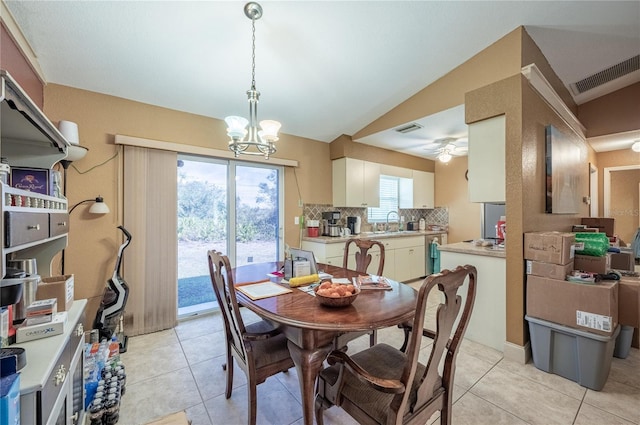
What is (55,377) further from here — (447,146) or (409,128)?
(447,146)

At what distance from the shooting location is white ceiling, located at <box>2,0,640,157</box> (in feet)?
6.63

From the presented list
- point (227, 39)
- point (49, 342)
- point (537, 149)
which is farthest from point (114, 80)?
point (537, 149)

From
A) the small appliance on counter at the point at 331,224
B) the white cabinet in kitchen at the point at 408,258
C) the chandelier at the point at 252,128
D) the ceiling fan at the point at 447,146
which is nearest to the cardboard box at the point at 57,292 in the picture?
the chandelier at the point at 252,128

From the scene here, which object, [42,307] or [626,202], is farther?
[626,202]

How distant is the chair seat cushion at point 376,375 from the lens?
1165mm

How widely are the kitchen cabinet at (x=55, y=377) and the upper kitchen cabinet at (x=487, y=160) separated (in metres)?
3.14

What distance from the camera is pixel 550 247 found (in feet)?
6.88

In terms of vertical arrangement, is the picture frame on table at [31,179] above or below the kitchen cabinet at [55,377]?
above

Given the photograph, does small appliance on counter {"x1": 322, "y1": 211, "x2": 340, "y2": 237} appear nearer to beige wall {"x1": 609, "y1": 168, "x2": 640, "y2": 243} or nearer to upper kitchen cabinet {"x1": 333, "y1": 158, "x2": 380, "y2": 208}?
upper kitchen cabinet {"x1": 333, "y1": 158, "x2": 380, "y2": 208}

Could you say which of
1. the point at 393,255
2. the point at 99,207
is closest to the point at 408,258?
the point at 393,255

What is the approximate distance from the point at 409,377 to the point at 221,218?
3018 mm

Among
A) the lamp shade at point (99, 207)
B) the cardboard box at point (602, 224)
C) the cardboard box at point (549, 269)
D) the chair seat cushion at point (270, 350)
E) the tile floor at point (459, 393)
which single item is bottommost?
the tile floor at point (459, 393)

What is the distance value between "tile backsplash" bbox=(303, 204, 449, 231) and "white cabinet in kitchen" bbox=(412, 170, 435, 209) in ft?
0.83

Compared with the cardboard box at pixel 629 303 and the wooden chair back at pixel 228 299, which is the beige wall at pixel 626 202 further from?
the wooden chair back at pixel 228 299
